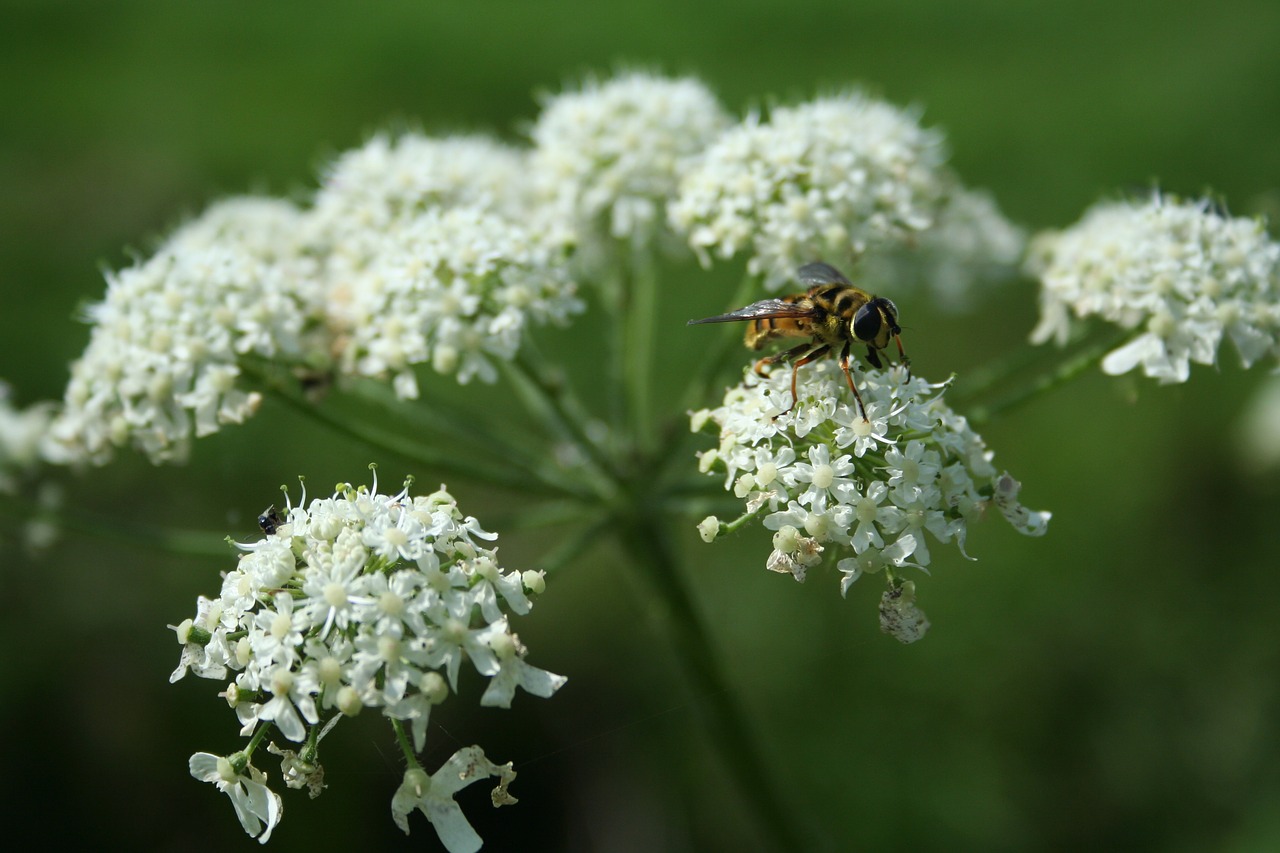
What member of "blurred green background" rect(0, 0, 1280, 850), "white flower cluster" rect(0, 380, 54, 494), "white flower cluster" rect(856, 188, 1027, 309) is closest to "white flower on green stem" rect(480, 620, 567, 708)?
"blurred green background" rect(0, 0, 1280, 850)

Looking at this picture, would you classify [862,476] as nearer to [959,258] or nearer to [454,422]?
[454,422]

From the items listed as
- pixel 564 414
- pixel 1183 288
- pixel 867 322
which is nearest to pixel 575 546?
pixel 564 414

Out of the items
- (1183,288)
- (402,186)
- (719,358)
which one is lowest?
(1183,288)

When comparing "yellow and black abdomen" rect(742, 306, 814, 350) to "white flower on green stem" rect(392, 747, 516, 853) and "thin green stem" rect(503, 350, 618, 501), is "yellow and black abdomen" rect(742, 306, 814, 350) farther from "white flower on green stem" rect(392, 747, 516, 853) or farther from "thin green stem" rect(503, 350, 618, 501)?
"white flower on green stem" rect(392, 747, 516, 853)

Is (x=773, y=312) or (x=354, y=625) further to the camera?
(x=773, y=312)

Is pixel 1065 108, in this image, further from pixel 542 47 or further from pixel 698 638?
pixel 698 638
